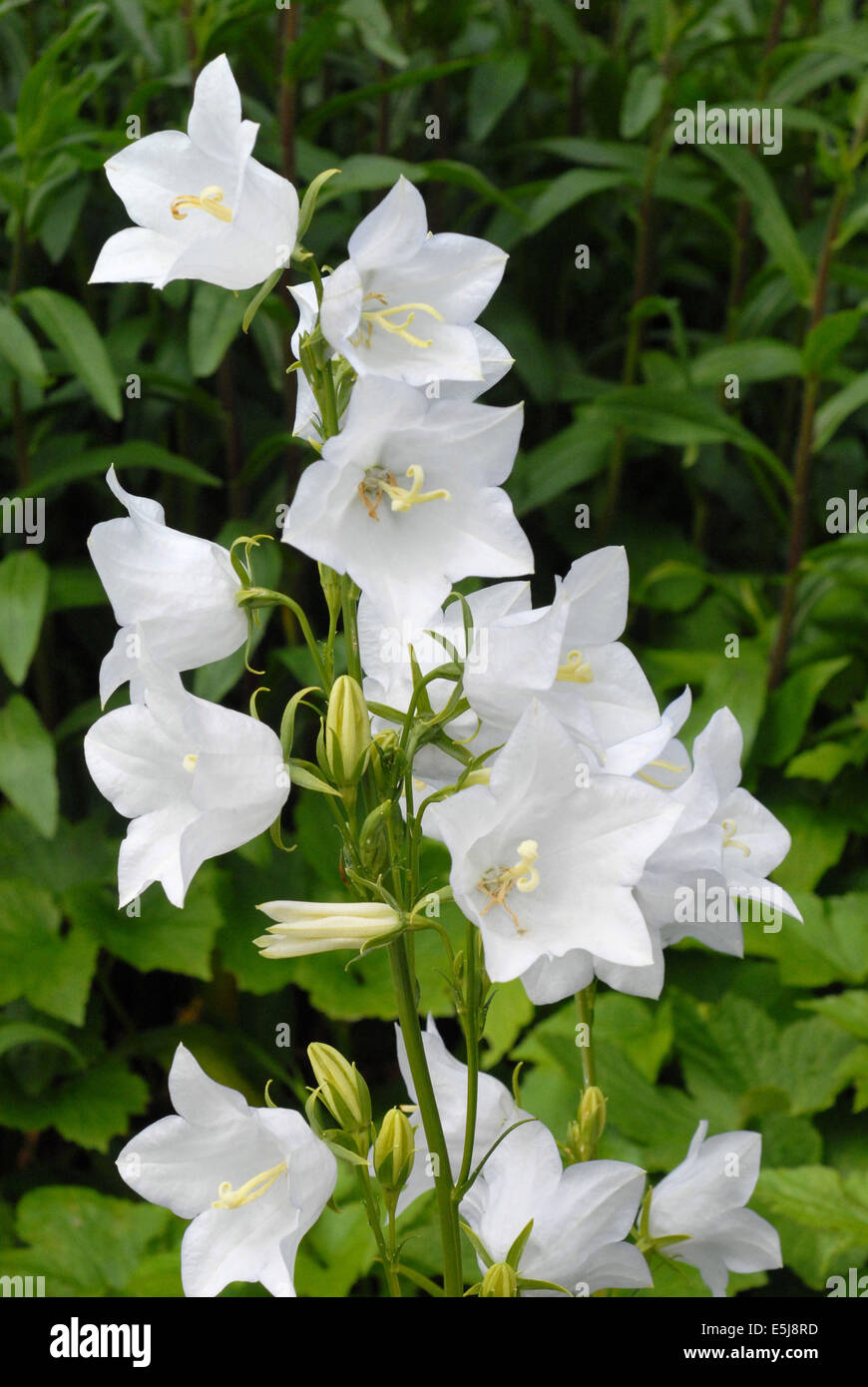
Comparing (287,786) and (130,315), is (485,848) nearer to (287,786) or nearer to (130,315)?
(287,786)

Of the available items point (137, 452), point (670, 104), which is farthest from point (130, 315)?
point (670, 104)

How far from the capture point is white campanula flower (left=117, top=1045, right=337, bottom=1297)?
3.05 ft

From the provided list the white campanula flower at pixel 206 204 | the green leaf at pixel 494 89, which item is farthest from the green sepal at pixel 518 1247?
the green leaf at pixel 494 89

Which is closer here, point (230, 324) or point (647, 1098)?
point (647, 1098)

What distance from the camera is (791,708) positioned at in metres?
2.41

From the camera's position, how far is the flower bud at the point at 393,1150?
3.20 feet

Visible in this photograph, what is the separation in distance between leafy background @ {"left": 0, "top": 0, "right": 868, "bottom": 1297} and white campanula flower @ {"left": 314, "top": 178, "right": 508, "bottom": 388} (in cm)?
111

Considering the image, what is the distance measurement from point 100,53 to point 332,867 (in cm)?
205

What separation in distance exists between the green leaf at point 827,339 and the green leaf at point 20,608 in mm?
1423

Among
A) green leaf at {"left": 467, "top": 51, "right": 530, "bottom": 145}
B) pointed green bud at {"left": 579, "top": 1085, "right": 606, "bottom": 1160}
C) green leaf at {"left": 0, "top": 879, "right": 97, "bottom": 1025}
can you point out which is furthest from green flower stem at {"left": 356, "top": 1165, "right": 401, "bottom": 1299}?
green leaf at {"left": 467, "top": 51, "right": 530, "bottom": 145}

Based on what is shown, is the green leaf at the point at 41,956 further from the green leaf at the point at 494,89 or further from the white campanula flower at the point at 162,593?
the green leaf at the point at 494,89

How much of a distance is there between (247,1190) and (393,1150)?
12cm

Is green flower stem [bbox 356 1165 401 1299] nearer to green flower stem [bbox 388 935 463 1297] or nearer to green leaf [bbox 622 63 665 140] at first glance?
green flower stem [bbox 388 935 463 1297]

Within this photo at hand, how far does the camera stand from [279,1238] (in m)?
0.94
